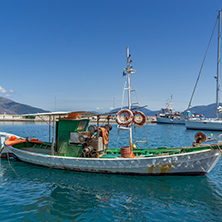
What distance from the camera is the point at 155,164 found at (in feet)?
35.4

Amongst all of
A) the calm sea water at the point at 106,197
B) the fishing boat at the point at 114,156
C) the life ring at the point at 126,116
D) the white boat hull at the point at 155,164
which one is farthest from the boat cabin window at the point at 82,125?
the calm sea water at the point at 106,197

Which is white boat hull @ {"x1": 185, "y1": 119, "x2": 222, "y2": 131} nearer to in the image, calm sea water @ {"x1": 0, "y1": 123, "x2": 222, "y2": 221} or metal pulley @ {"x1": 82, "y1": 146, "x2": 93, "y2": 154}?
calm sea water @ {"x1": 0, "y1": 123, "x2": 222, "y2": 221}

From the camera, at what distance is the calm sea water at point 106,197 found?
703 centimetres

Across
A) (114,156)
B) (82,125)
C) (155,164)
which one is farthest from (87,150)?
(155,164)

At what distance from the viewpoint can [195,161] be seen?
34.9ft

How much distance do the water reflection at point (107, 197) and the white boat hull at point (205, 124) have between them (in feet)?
166

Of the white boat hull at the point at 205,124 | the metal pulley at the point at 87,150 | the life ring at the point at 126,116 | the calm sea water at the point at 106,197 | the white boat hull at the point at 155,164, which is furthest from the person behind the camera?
the white boat hull at the point at 205,124

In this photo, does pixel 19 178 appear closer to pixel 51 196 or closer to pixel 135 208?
pixel 51 196

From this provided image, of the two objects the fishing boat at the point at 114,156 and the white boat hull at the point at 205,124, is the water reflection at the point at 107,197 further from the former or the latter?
the white boat hull at the point at 205,124

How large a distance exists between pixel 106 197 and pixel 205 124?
57130 millimetres

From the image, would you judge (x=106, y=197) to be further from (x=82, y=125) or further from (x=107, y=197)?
(x=82, y=125)

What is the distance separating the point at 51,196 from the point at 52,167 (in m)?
4.52

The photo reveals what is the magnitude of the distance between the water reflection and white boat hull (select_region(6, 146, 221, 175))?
43 cm

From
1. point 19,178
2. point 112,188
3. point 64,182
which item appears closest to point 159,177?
point 112,188
